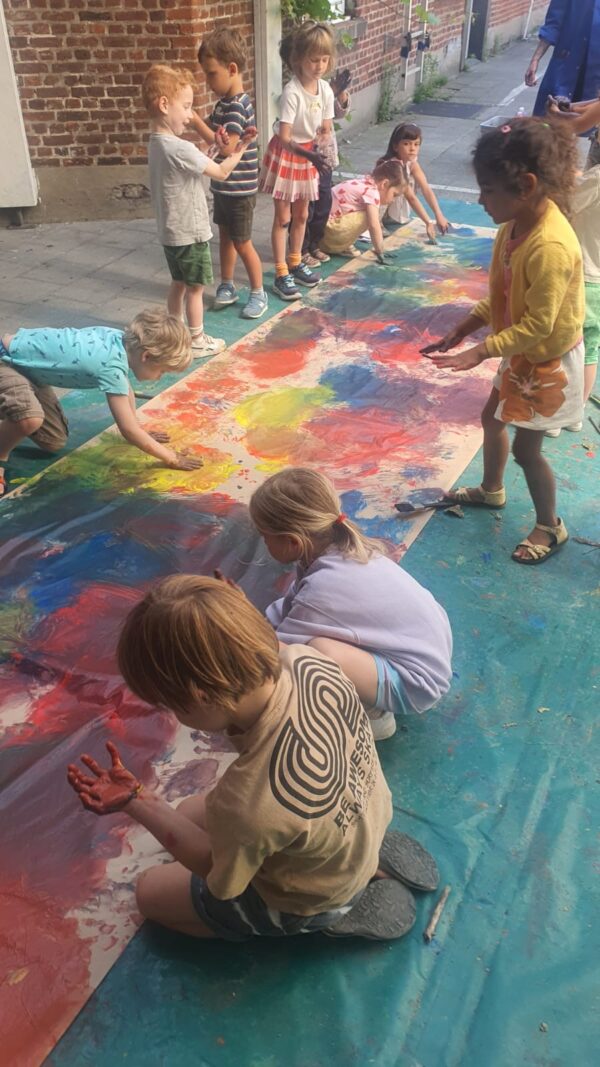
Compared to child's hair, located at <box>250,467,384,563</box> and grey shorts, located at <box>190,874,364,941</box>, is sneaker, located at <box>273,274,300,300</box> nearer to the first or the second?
child's hair, located at <box>250,467,384,563</box>

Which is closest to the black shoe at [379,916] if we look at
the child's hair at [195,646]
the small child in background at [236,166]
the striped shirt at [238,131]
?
the child's hair at [195,646]

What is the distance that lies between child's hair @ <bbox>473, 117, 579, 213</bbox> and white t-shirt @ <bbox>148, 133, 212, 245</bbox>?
6.81 feet

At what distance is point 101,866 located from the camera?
215 centimetres

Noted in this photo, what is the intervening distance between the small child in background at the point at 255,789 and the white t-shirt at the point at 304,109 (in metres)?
4.41

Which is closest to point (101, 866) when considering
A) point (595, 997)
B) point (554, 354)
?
point (595, 997)

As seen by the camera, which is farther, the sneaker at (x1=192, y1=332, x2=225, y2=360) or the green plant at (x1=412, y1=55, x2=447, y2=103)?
the green plant at (x1=412, y1=55, x2=447, y2=103)

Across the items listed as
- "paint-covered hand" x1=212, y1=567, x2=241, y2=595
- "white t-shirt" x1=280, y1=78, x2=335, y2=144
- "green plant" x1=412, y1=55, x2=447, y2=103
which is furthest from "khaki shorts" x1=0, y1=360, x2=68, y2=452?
"green plant" x1=412, y1=55, x2=447, y2=103

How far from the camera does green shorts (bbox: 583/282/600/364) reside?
12.3ft

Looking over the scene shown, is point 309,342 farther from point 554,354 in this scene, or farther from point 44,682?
point 44,682

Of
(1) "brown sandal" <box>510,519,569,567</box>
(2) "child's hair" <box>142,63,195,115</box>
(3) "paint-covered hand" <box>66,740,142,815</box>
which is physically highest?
(2) "child's hair" <box>142,63,195,115</box>

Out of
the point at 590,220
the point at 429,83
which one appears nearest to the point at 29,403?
the point at 590,220

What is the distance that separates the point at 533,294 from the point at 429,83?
998cm

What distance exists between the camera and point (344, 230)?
598cm

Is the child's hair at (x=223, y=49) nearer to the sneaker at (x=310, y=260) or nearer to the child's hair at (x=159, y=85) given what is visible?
the child's hair at (x=159, y=85)
